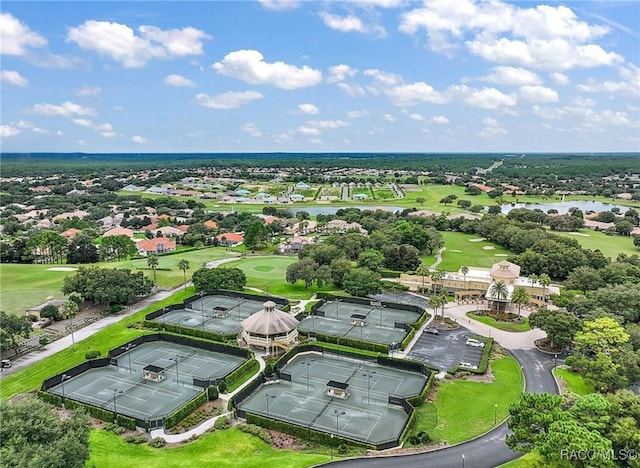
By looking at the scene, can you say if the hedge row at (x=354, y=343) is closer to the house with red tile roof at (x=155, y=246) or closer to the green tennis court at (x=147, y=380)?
the green tennis court at (x=147, y=380)

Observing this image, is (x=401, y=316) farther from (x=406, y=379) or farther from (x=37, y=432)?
(x=37, y=432)

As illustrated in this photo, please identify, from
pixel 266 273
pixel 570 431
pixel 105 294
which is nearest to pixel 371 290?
pixel 266 273

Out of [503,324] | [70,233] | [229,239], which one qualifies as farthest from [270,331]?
[70,233]

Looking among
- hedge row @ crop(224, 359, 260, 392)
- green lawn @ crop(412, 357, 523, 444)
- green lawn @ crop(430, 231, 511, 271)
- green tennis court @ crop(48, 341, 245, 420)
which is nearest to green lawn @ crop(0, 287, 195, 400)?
green tennis court @ crop(48, 341, 245, 420)

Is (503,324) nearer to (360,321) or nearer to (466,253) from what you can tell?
(360,321)

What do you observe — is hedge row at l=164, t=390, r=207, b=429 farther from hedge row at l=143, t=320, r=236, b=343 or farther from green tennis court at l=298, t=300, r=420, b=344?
green tennis court at l=298, t=300, r=420, b=344
